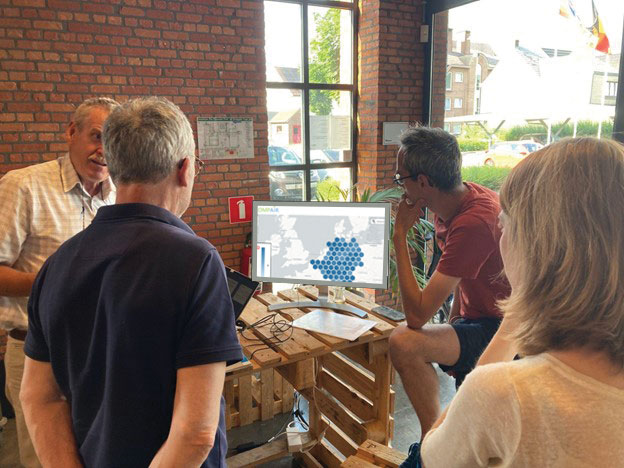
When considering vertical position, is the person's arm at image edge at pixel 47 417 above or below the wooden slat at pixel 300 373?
above

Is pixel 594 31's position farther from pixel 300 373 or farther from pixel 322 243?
pixel 300 373

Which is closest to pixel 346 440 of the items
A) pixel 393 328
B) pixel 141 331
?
pixel 393 328

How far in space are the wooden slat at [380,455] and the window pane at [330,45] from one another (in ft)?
11.1

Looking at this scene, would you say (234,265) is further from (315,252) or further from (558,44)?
(558,44)

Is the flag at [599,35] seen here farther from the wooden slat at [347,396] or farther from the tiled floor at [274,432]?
the wooden slat at [347,396]

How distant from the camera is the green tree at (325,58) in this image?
168 inches

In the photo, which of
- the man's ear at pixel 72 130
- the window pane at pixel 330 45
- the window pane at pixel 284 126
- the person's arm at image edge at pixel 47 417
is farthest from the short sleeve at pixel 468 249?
the window pane at pixel 330 45

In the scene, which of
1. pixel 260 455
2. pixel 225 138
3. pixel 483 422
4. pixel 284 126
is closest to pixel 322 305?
pixel 260 455

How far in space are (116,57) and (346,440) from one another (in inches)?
115

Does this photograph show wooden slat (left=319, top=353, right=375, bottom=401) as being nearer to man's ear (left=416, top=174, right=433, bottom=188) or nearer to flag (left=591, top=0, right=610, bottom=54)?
man's ear (left=416, top=174, right=433, bottom=188)

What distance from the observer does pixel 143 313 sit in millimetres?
835

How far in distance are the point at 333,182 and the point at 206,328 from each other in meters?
3.76

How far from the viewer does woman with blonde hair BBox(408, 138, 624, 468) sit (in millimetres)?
616

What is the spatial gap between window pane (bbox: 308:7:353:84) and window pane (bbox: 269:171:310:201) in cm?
90
